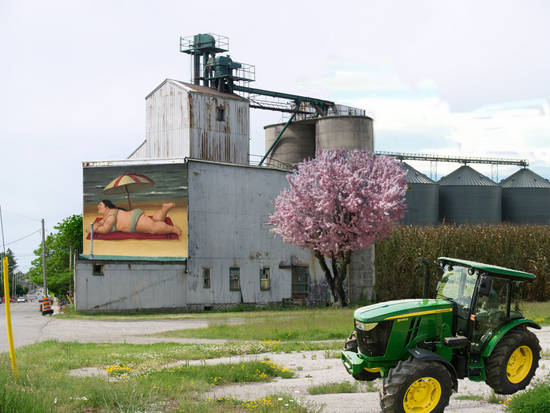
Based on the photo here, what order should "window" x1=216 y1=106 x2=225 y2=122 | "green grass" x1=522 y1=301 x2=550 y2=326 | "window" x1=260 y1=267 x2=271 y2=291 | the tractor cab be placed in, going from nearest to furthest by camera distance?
the tractor cab < "green grass" x1=522 y1=301 x2=550 y2=326 < "window" x1=260 y1=267 x2=271 y2=291 < "window" x1=216 y1=106 x2=225 y2=122

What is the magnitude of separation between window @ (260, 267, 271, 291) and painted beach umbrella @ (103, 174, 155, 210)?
902 centimetres

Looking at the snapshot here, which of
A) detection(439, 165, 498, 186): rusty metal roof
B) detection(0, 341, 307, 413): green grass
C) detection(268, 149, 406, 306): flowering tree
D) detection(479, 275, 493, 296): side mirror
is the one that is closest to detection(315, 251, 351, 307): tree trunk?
detection(268, 149, 406, 306): flowering tree

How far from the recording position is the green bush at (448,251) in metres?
45.5

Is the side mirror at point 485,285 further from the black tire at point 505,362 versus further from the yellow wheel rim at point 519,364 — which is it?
the yellow wheel rim at point 519,364

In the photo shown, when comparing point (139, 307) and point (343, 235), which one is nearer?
point (139, 307)

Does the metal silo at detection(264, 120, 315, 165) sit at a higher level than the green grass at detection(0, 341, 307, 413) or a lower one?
higher

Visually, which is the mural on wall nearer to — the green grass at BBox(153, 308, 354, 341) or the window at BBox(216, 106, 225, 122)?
the window at BBox(216, 106, 225, 122)

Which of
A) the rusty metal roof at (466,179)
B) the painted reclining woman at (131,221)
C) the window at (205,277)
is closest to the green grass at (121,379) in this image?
the window at (205,277)

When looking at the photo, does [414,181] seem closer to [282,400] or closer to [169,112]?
[169,112]

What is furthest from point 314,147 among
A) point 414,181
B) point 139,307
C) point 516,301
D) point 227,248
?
point 516,301

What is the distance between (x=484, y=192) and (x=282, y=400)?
195 feet

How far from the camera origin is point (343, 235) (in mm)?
41000

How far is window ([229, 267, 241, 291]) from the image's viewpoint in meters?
42.0

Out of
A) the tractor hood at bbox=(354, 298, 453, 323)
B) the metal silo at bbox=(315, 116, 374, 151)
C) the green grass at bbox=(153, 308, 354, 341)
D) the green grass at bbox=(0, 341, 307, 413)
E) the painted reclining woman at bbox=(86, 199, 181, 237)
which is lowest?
the green grass at bbox=(153, 308, 354, 341)
